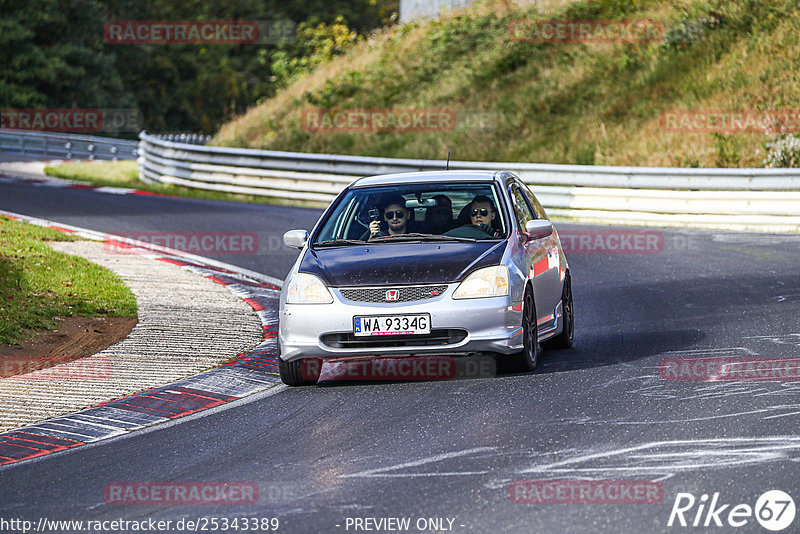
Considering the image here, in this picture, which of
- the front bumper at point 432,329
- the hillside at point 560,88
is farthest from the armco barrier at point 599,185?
the front bumper at point 432,329

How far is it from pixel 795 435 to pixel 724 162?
1868 centimetres

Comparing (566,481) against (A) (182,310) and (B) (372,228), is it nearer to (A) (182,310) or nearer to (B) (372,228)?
(B) (372,228)

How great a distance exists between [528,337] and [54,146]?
37.5 m

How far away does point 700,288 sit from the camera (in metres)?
14.3

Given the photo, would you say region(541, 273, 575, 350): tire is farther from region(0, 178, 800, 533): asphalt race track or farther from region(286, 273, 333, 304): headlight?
region(286, 273, 333, 304): headlight

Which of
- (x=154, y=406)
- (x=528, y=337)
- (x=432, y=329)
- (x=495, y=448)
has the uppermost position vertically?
(x=432, y=329)

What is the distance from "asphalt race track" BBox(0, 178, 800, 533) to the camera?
5.95 metres

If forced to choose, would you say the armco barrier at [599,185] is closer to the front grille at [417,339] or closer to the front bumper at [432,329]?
the front bumper at [432,329]

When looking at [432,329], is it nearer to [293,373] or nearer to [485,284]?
[485,284]

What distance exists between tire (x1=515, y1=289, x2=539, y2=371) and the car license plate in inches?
32.1

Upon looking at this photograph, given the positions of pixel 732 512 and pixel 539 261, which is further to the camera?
pixel 539 261

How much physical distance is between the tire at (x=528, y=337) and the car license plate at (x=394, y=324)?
0.81m

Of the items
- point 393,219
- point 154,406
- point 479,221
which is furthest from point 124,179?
point 154,406

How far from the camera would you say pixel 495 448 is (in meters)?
7.12
